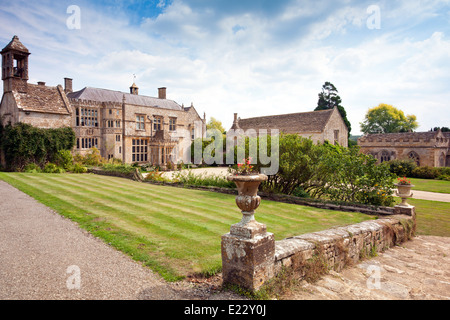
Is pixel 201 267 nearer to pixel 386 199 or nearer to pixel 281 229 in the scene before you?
pixel 281 229

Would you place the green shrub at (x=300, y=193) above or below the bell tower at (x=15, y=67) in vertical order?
below

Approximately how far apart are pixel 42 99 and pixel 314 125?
29548 millimetres

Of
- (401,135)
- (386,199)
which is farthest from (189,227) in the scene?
(401,135)

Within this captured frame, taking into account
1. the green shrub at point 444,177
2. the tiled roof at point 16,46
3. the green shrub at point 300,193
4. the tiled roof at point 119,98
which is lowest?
the green shrub at point 444,177

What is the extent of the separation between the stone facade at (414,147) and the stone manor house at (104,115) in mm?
22826

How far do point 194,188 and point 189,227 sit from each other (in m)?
8.41

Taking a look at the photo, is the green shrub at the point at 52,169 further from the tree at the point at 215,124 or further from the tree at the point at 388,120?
the tree at the point at 388,120

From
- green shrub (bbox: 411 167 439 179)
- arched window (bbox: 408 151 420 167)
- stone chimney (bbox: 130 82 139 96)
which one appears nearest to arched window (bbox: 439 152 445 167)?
arched window (bbox: 408 151 420 167)

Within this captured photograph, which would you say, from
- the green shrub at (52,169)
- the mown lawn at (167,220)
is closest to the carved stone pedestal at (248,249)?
the mown lawn at (167,220)

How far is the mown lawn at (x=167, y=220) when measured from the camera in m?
5.40

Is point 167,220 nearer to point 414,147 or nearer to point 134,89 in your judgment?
point 134,89

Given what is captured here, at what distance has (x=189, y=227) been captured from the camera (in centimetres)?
738

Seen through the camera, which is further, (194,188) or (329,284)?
(194,188)

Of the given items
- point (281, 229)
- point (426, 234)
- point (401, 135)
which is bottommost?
point (426, 234)
